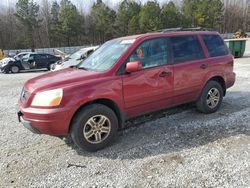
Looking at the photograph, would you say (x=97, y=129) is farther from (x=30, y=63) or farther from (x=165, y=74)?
(x=30, y=63)

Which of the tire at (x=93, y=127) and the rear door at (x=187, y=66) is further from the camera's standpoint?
the rear door at (x=187, y=66)

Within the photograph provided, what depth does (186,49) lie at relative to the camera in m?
4.98

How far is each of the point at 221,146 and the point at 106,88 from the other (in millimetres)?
1968

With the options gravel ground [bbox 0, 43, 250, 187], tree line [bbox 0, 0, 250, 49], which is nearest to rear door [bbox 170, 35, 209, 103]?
gravel ground [bbox 0, 43, 250, 187]

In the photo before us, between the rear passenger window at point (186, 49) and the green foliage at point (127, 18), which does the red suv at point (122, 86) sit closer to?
the rear passenger window at point (186, 49)

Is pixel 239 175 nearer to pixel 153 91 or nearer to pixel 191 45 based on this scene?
pixel 153 91

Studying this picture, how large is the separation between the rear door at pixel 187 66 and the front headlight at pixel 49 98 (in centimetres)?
214

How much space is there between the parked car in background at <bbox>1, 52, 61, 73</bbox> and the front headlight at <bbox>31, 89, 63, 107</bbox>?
15462 mm

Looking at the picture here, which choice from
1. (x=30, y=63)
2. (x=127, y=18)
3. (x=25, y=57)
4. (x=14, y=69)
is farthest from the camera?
(x=127, y=18)

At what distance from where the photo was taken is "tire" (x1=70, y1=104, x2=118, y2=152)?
382 centimetres

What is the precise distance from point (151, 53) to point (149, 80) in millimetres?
490

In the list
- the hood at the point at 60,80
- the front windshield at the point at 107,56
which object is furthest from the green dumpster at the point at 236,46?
the hood at the point at 60,80

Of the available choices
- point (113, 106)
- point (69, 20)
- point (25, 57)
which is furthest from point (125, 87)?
point (69, 20)

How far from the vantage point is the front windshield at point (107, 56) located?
14.1 ft
